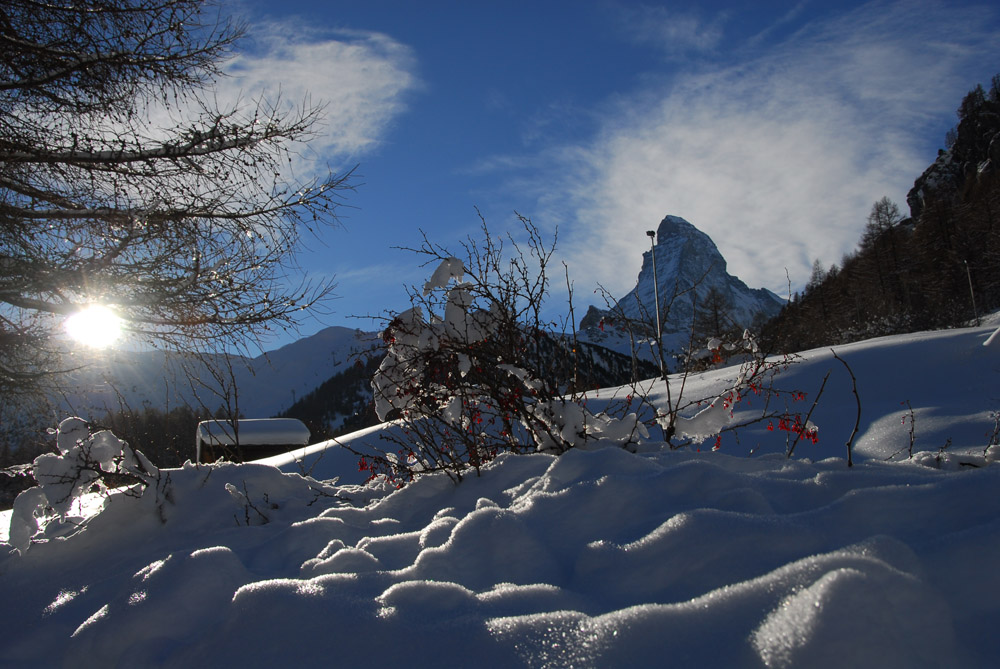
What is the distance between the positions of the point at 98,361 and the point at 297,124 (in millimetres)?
2482

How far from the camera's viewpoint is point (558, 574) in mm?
1695

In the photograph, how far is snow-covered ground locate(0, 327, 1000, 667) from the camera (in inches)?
43.2

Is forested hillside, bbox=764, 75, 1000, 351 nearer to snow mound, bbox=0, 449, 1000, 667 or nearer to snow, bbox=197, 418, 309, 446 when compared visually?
snow, bbox=197, 418, 309, 446

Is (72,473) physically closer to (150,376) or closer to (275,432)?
(150,376)

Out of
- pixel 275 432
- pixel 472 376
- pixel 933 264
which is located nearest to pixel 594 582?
pixel 472 376

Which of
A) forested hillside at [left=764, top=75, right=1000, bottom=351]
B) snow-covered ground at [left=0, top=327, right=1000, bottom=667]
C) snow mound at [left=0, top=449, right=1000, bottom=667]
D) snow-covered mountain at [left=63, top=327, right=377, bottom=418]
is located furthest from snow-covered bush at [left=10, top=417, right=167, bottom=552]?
forested hillside at [left=764, top=75, right=1000, bottom=351]

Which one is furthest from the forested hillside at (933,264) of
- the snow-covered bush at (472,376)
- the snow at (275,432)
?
the snow-covered bush at (472,376)

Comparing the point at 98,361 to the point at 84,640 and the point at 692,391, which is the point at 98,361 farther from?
the point at 692,391

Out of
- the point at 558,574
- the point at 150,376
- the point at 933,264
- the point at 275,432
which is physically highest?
the point at 933,264

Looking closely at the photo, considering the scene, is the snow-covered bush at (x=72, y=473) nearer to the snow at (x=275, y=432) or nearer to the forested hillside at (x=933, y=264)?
the snow at (x=275, y=432)

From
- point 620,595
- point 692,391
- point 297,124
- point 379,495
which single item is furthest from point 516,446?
point 692,391

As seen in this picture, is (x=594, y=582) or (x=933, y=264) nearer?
(x=594, y=582)

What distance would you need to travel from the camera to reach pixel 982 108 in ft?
171

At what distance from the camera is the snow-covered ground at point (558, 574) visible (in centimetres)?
110
